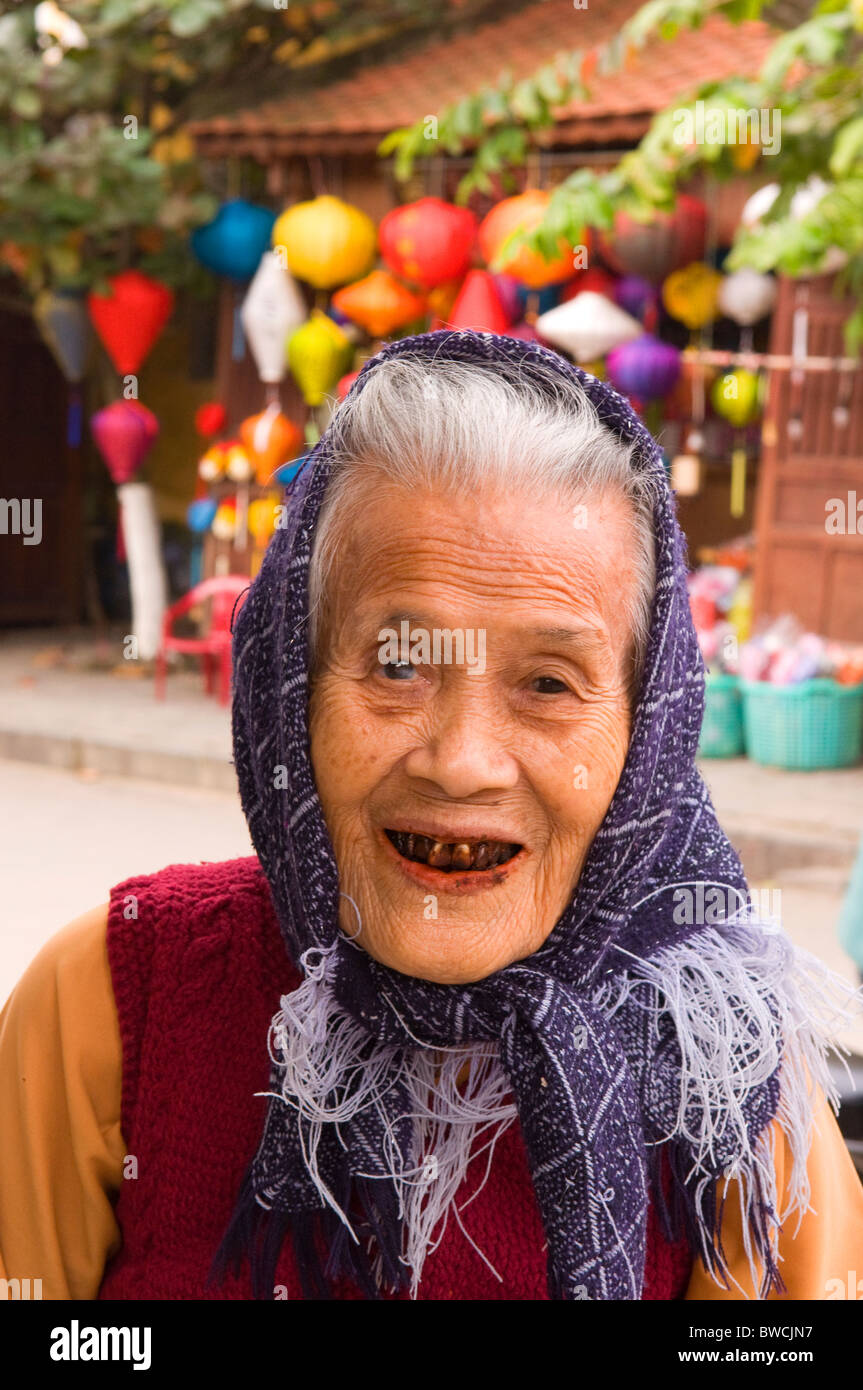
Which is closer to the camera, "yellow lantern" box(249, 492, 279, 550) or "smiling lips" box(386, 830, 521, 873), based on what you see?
"smiling lips" box(386, 830, 521, 873)

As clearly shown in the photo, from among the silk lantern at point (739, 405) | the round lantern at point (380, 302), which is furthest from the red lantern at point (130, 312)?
the silk lantern at point (739, 405)

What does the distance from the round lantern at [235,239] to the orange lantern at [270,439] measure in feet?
3.06

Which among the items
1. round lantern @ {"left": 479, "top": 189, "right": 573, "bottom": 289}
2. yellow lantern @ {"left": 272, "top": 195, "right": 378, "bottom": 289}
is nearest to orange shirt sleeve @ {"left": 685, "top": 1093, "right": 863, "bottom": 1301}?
round lantern @ {"left": 479, "top": 189, "right": 573, "bottom": 289}

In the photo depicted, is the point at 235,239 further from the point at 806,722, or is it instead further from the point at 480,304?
the point at 806,722

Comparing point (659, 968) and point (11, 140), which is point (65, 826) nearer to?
point (11, 140)

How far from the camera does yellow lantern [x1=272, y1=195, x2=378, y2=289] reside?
896 centimetres

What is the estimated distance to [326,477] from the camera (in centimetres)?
133

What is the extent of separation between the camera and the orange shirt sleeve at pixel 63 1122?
56.1 inches

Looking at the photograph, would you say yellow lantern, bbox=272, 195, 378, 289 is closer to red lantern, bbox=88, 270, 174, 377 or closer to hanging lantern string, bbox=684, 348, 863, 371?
red lantern, bbox=88, 270, 174, 377

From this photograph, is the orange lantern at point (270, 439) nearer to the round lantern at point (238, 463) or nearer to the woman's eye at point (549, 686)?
the round lantern at point (238, 463)

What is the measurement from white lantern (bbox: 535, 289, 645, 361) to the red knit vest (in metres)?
7.12

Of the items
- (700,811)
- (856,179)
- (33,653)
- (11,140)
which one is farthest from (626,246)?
(700,811)

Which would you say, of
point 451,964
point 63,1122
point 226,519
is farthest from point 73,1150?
point 226,519

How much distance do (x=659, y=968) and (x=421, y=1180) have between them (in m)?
0.30
